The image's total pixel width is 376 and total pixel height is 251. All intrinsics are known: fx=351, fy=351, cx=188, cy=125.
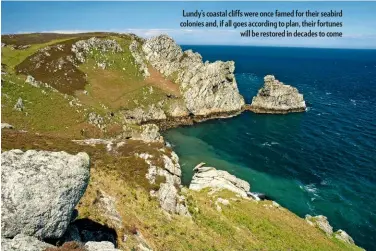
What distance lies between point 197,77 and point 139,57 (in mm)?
30067

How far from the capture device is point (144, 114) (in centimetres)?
12862

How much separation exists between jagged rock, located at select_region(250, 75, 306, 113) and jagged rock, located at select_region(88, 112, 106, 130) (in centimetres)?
7510

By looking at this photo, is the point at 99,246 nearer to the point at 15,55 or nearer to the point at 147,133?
the point at 147,133

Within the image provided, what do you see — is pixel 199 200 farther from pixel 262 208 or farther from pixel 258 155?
pixel 258 155

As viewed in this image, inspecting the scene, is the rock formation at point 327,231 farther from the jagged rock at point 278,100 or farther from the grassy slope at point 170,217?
the jagged rock at point 278,100

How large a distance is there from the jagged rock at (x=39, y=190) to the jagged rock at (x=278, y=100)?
13869cm

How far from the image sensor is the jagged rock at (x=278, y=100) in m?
154

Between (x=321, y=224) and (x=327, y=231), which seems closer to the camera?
(x=327, y=231)

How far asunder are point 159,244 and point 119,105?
9788 cm

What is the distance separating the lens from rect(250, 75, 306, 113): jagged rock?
15412 cm

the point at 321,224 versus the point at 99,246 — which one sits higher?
the point at 99,246

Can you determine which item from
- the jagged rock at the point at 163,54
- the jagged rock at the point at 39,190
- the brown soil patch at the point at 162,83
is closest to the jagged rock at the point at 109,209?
the jagged rock at the point at 39,190

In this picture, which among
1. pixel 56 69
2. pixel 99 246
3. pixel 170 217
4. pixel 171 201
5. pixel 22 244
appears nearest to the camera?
pixel 22 244

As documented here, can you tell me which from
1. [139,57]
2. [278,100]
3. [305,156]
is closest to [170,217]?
[305,156]
